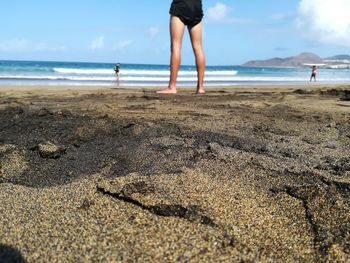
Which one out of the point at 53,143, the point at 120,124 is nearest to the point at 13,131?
the point at 53,143

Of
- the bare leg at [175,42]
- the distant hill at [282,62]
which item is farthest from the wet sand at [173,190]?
the distant hill at [282,62]

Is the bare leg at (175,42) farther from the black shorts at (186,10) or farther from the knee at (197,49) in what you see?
the knee at (197,49)

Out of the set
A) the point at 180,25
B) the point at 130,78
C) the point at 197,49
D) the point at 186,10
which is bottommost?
the point at 130,78

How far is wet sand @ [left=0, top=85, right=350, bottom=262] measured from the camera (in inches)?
40.2

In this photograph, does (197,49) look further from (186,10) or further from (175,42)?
(186,10)

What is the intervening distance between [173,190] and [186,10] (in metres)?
3.74

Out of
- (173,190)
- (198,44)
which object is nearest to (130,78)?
(198,44)

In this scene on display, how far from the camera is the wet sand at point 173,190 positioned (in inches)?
40.2

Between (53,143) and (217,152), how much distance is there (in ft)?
2.98

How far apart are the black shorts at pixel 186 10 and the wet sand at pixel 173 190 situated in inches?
96.0

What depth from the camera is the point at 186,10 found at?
4742 mm

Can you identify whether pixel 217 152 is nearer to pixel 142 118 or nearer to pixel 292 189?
pixel 292 189

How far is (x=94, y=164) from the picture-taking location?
1812 millimetres

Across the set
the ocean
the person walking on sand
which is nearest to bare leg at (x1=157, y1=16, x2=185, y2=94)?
the person walking on sand
